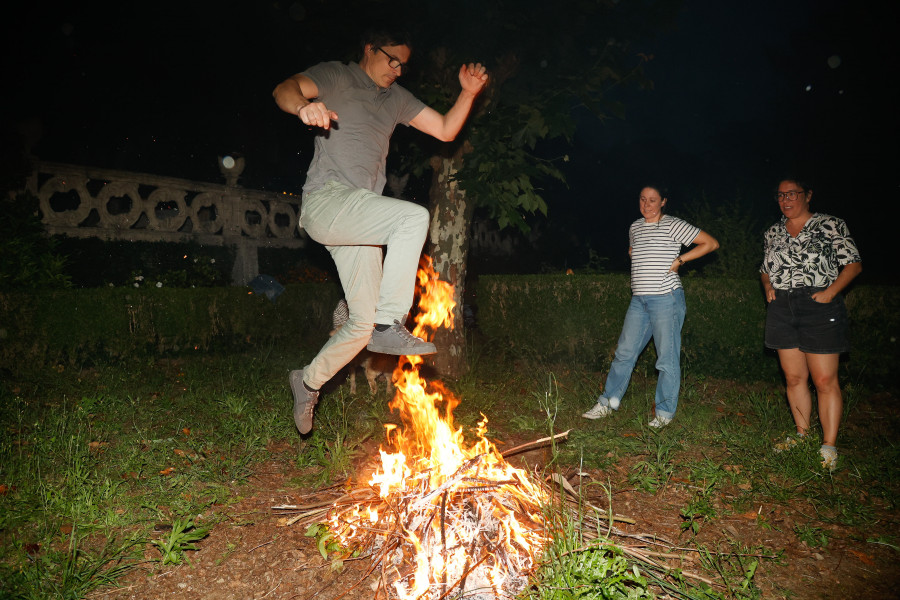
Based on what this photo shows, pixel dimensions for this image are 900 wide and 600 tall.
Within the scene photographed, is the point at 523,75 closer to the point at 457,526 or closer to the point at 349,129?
the point at 349,129

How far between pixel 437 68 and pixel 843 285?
4.70 meters

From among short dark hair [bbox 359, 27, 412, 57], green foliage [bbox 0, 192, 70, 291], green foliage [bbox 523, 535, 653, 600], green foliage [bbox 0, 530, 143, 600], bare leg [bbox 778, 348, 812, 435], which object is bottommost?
green foliage [bbox 0, 530, 143, 600]

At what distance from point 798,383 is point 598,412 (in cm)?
184

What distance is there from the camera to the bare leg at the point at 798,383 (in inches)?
177

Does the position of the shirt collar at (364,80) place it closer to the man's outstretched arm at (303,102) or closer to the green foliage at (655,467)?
the man's outstretched arm at (303,102)

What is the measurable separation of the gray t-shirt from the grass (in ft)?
6.54

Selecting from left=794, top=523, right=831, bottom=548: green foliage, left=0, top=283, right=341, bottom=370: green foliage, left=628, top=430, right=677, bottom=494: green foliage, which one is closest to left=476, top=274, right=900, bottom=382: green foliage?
left=628, top=430, right=677, bottom=494: green foliage

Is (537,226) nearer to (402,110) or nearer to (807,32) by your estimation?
(807,32)

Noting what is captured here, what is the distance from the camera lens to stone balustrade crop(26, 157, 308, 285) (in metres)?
8.02

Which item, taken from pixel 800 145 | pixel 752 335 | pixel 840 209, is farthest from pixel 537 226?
pixel 752 335

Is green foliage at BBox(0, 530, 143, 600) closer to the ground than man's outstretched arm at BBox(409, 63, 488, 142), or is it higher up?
closer to the ground

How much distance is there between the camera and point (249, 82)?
10391 millimetres

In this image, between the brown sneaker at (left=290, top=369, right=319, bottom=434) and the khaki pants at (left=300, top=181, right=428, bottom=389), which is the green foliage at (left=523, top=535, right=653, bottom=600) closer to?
the khaki pants at (left=300, top=181, right=428, bottom=389)

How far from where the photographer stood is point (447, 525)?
2865 millimetres
